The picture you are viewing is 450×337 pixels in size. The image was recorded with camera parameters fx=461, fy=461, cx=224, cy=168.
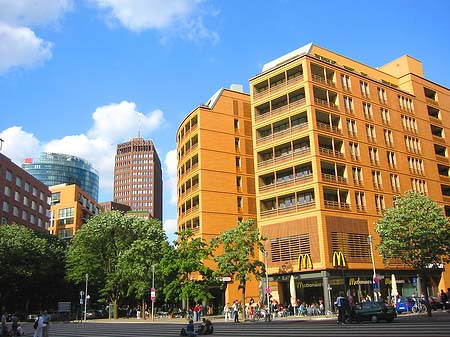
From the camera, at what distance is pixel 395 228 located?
42188mm

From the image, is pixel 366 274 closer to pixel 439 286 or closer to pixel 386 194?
pixel 386 194

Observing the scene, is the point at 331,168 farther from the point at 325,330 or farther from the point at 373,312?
the point at 325,330

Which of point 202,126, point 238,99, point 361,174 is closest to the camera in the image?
point 361,174

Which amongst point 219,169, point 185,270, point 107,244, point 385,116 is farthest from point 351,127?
point 107,244

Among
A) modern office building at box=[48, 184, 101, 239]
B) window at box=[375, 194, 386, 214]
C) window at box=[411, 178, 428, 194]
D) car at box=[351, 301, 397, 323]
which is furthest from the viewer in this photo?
modern office building at box=[48, 184, 101, 239]

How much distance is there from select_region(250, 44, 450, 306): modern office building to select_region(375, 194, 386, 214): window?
0.15 metres

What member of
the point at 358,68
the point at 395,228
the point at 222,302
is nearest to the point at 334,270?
the point at 395,228

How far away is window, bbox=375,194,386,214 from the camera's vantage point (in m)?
57.1

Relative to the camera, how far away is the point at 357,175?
56.7 m

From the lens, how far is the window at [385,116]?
2479 inches

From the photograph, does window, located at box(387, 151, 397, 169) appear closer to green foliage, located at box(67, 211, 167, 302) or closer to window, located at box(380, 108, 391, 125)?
window, located at box(380, 108, 391, 125)

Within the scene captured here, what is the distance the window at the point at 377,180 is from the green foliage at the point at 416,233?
46.3 ft

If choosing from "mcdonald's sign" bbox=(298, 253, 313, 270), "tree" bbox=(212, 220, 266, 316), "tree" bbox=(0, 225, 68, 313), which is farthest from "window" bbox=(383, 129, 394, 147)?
"tree" bbox=(0, 225, 68, 313)

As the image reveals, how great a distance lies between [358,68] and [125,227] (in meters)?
40.4
